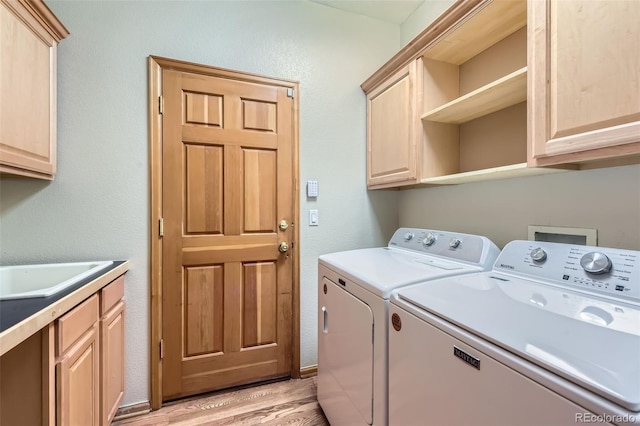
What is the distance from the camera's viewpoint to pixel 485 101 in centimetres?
140

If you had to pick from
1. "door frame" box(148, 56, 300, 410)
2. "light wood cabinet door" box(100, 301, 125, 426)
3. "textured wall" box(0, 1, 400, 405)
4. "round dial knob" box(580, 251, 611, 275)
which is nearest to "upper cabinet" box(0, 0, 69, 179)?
"textured wall" box(0, 1, 400, 405)

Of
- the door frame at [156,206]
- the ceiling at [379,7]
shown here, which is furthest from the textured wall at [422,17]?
the door frame at [156,206]

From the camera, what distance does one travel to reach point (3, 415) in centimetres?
90

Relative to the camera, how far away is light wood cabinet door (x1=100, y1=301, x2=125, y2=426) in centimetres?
132

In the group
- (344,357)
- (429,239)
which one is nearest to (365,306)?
(344,357)

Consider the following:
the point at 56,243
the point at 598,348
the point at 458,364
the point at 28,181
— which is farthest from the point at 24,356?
the point at 598,348

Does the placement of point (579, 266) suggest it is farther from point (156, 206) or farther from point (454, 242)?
point (156, 206)

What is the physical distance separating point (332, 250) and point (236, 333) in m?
0.88

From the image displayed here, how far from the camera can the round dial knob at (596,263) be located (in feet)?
2.87

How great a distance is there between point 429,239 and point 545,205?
1.84 ft

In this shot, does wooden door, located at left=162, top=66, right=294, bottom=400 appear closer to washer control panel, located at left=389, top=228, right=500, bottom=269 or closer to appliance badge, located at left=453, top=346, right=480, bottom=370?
washer control panel, located at left=389, top=228, right=500, bottom=269

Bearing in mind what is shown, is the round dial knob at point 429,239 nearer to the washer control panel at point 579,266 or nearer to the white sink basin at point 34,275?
the washer control panel at point 579,266

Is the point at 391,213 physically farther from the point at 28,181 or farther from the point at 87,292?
the point at 28,181

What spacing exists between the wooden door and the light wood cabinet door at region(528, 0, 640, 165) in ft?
4.63
